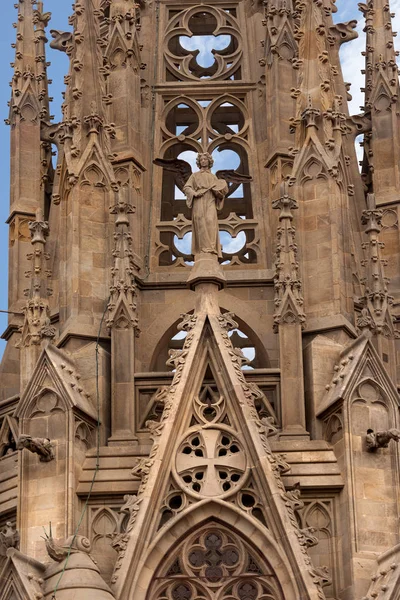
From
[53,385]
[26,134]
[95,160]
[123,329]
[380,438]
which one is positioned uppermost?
[26,134]

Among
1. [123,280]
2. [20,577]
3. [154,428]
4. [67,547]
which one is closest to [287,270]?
[123,280]

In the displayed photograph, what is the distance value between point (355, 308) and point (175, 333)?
2.85 meters

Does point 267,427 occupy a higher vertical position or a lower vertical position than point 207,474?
higher

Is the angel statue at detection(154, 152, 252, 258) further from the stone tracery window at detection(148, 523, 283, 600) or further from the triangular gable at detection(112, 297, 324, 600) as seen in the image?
the stone tracery window at detection(148, 523, 283, 600)

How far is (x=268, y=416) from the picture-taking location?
38.3m

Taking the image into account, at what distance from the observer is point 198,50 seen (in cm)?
4403

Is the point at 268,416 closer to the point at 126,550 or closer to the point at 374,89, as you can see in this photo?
the point at 126,550

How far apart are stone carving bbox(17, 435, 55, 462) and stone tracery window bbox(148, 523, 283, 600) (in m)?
2.43

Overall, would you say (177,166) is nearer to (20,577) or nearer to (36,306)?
(36,306)

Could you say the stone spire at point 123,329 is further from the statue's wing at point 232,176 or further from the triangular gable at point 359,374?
the triangular gable at point 359,374

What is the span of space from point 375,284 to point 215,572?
5945 millimetres

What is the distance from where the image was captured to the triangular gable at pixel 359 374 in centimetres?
3747

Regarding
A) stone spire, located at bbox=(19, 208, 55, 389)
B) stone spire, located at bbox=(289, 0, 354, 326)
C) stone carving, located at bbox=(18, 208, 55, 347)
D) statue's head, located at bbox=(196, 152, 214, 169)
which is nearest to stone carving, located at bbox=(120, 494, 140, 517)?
stone spire, located at bbox=(19, 208, 55, 389)

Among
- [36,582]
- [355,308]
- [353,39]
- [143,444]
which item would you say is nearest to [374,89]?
[353,39]
